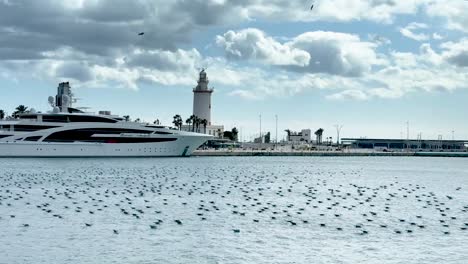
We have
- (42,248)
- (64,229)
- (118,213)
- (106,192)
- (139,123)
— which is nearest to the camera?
(42,248)

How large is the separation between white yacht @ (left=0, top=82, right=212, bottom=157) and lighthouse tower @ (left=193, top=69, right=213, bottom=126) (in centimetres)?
7775

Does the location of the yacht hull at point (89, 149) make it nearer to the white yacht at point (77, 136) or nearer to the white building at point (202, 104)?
the white yacht at point (77, 136)

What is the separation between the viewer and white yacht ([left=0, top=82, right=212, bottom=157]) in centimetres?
10862

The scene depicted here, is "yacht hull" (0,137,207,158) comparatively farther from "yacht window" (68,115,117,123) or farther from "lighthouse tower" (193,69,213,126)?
"lighthouse tower" (193,69,213,126)

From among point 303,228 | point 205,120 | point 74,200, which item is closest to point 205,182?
point 74,200

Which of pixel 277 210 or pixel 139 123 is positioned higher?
pixel 139 123

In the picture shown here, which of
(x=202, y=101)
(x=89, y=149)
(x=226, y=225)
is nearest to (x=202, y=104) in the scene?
(x=202, y=101)

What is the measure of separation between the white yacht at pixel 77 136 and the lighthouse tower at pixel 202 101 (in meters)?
77.7

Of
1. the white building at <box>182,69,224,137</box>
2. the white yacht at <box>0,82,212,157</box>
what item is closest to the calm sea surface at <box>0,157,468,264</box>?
the white yacht at <box>0,82,212,157</box>

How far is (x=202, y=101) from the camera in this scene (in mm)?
195875

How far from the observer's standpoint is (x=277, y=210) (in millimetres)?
41188

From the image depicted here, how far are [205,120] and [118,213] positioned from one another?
493ft

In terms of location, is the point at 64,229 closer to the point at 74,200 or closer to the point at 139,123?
the point at 74,200

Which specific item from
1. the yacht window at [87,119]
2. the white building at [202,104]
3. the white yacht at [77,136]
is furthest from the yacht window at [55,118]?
the white building at [202,104]
